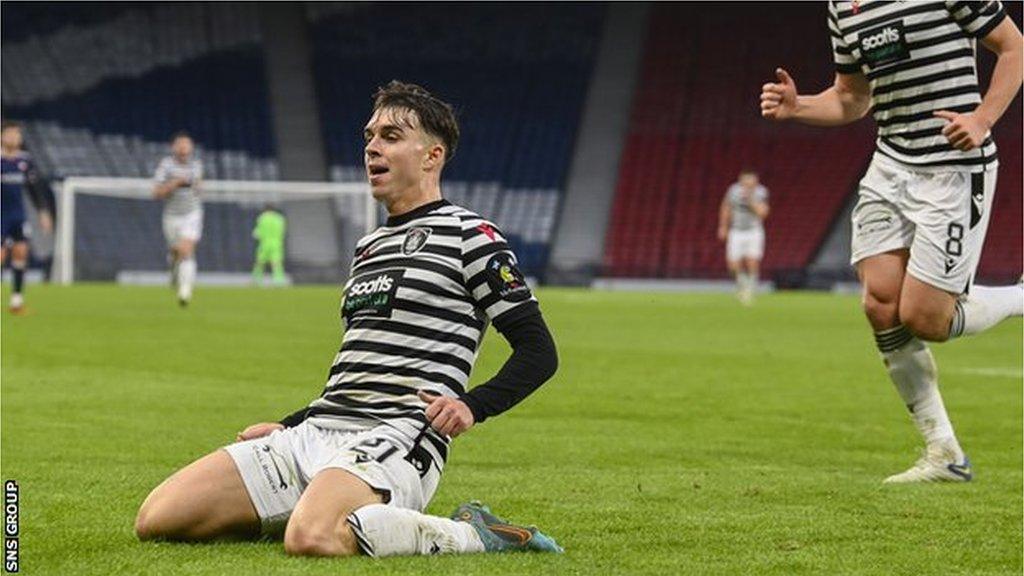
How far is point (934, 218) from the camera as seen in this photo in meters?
7.25

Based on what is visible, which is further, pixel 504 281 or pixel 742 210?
pixel 742 210

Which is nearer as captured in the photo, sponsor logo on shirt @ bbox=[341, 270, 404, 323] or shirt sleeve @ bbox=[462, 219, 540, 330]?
shirt sleeve @ bbox=[462, 219, 540, 330]

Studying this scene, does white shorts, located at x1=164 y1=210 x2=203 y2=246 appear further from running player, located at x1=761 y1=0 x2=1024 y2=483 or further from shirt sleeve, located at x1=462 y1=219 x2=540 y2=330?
shirt sleeve, located at x1=462 y1=219 x2=540 y2=330

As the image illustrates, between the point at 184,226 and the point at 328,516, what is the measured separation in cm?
2052

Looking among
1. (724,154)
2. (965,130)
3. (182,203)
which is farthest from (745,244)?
(965,130)

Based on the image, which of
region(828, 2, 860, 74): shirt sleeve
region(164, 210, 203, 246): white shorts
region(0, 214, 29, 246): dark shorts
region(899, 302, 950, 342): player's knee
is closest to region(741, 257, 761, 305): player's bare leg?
region(164, 210, 203, 246): white shorts

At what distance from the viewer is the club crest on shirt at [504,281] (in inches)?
215

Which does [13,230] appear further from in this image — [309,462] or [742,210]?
[309,462]

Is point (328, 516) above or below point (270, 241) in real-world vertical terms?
above

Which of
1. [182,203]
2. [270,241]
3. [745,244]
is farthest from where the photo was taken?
[270,241]

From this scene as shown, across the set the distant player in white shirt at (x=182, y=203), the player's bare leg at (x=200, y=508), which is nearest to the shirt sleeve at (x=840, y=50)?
the player's bare leg at (x=200, y=508)

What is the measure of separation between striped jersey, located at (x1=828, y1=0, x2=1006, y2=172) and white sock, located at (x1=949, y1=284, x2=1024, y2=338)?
58 centimetres

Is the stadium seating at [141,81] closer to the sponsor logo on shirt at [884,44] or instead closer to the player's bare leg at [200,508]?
the sponsor logo on shirt at [884,44]

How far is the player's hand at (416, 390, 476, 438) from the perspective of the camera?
5.14 m
